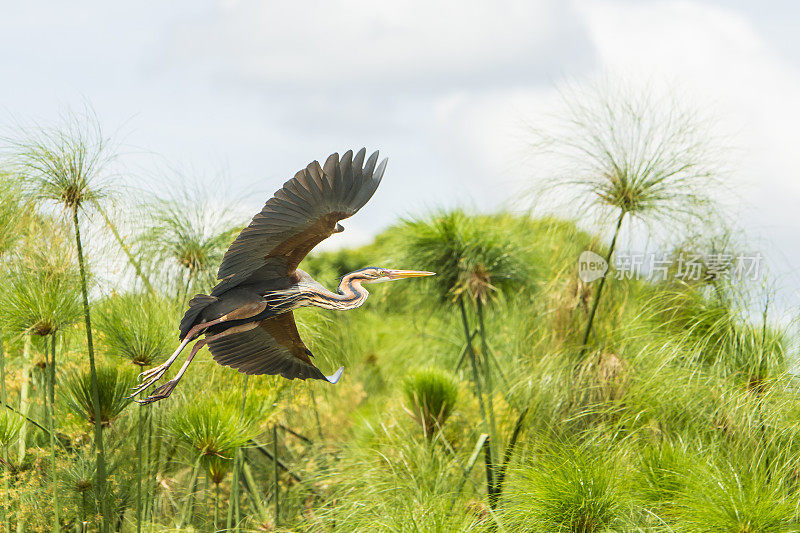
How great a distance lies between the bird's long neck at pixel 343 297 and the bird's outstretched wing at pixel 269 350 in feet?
0.98

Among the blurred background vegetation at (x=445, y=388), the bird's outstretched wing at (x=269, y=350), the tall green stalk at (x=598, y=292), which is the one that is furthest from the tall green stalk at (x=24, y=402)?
the tall green stalk at (x=598, y=292)

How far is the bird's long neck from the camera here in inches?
171

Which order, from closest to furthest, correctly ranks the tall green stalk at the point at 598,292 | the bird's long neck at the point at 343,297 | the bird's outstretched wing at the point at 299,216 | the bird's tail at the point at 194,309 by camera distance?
1. the bird's outstretched wing at the point at 299,216
2. the bird's tail at the point at 194,309
3. the bird's long neck at the point at 343,297
4. the tall green stalk at the point at 598,292

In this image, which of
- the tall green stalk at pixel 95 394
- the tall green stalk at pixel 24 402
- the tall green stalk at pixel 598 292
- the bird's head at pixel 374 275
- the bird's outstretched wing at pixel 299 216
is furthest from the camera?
the tall green stalk at pixel 598 292

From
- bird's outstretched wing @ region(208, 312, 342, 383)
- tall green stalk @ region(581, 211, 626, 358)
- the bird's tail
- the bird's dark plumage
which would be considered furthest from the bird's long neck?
tall green stalk @ region(581, 211, 626, 358)

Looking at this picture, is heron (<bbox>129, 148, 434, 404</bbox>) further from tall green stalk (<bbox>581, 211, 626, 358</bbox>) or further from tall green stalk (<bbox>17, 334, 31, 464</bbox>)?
tall green stalk (<bbox>581, 211, 626, 358</bbox>)

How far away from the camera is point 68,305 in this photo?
20.4 feet

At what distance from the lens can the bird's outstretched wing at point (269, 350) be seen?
454 cm

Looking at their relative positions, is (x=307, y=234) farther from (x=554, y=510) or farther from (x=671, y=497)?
(x=671, y=497)

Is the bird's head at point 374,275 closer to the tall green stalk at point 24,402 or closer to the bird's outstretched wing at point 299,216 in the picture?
the bird's outstretched wing at point 299,216

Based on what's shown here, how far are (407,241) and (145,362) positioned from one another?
3.06 metres

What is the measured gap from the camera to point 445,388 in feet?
26.4

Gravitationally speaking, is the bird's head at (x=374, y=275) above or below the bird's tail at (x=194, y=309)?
above

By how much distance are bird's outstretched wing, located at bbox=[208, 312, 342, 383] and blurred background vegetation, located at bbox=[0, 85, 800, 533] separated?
1.61 meters
